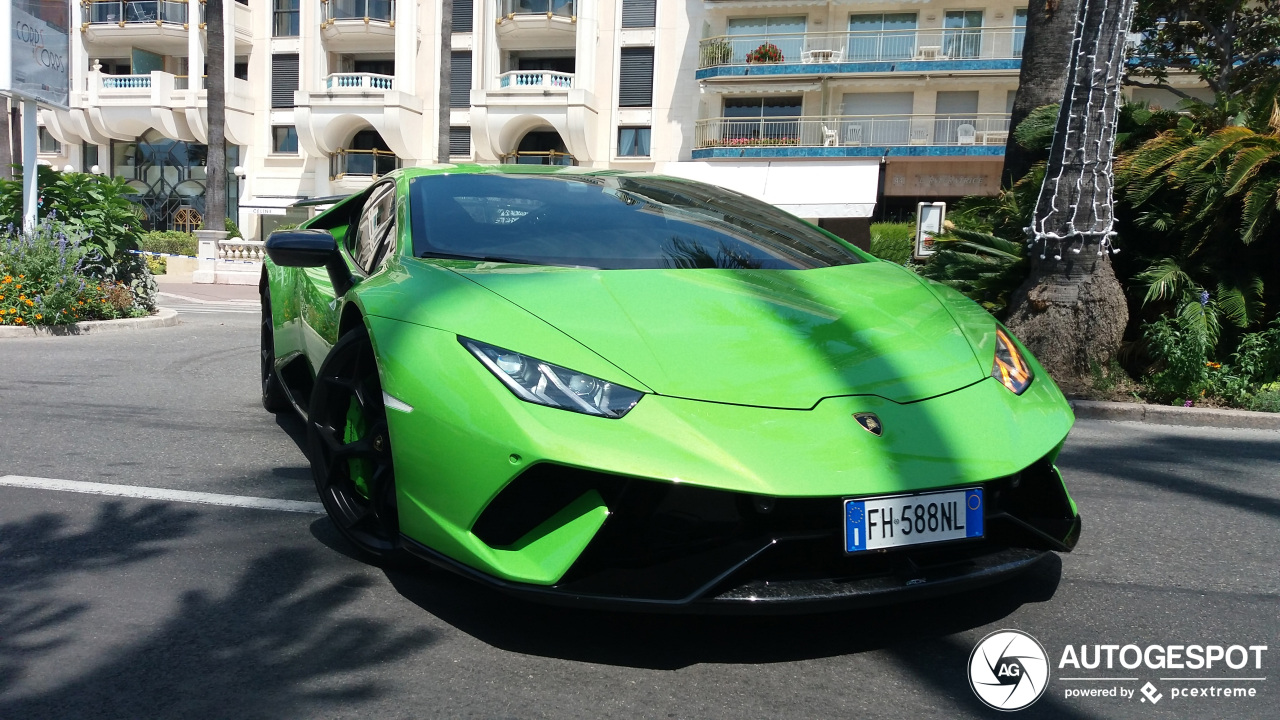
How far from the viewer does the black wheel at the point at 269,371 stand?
5.59 metres

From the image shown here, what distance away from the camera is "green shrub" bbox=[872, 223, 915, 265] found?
28000 mm

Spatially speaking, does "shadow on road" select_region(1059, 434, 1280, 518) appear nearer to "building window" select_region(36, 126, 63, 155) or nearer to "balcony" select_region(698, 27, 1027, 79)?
"balcony" select_region(698, 27, 1027, 79)

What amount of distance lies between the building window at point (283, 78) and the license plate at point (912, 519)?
39.0 m

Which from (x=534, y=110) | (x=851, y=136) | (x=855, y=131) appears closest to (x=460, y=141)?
(x=534, y=110)

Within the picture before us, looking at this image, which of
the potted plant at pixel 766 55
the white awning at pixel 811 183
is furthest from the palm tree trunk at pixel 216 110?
the potted plant at pixel 766 55

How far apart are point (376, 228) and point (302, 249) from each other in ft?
1.91

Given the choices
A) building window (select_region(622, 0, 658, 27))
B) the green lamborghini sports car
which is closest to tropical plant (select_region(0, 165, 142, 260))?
the green lamborghini sports car

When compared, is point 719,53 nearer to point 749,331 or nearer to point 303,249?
point 303,249

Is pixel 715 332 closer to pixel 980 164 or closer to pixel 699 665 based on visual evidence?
pixel 699 665

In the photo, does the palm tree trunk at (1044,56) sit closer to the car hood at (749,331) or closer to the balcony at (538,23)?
the car hood at (749,331)

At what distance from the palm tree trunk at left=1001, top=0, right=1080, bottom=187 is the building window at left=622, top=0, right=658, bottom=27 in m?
26.7

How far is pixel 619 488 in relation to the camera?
2.43 meters

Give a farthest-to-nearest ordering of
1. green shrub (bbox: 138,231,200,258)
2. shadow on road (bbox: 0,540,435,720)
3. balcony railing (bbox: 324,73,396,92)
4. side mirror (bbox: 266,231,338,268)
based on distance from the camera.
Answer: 1. balcony railing (bbox: 324,73,396,92)
2. green shrub (bbox: 138,231,200,258)
3. side mirror (bbox: 266,231,338,268)
4. shadow on road (bbox: 0,540,435,720)

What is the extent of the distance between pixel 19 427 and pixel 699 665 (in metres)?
4.35
